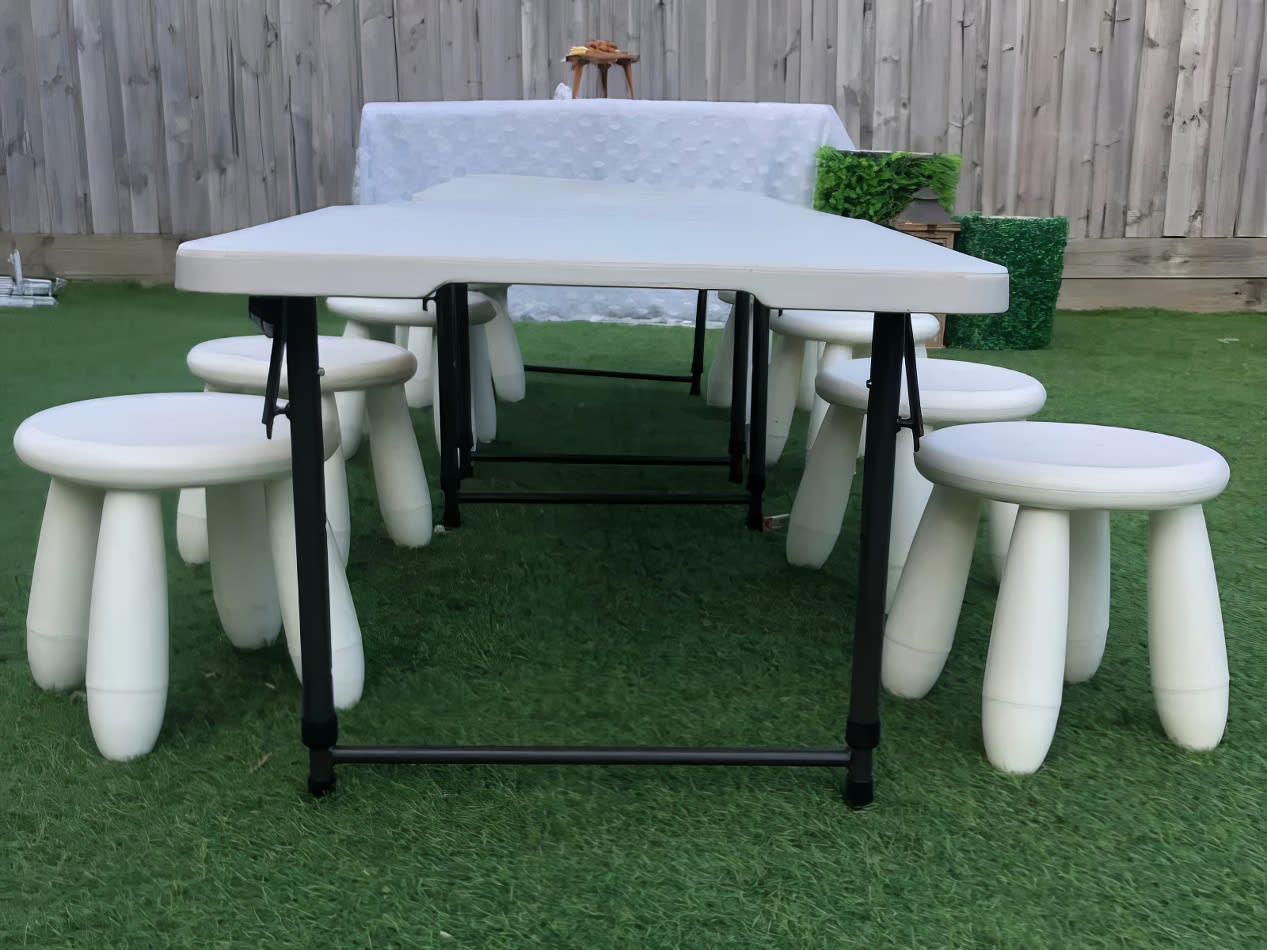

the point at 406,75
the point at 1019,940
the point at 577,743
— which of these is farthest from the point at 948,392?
the point at 406,75

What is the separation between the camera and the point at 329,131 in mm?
4980

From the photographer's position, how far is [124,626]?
1.21 m

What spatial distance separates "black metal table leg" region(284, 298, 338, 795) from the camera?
1.04 meters

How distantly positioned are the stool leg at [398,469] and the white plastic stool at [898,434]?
636 millimetres

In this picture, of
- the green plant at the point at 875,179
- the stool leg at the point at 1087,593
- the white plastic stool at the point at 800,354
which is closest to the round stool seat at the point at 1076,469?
the stool leg at the point at 1087,593

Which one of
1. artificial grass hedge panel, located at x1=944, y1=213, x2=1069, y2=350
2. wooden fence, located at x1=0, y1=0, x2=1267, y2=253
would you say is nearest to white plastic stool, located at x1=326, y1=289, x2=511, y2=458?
artificial grass hedge panel, located at x1=944, y1=213, x2=1069, y2=350

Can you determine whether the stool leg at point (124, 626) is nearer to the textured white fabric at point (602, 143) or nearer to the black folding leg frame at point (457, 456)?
the black folding leg frame at point (457, 456)

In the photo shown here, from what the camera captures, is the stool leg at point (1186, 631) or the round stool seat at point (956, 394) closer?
the stool leg at point (1186, 631)

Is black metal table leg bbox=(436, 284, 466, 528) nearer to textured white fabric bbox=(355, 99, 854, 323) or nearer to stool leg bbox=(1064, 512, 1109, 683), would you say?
stool leg bbox=(1064, 512, 1109, 683)

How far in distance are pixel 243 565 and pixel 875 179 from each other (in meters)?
2.99

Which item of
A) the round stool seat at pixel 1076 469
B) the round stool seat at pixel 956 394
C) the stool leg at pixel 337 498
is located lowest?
the stool leg at pixel 337 498

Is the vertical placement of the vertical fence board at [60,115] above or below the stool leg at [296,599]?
above

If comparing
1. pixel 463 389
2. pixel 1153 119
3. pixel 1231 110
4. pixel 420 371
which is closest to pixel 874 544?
pixel 463 389

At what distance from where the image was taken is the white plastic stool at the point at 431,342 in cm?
233
